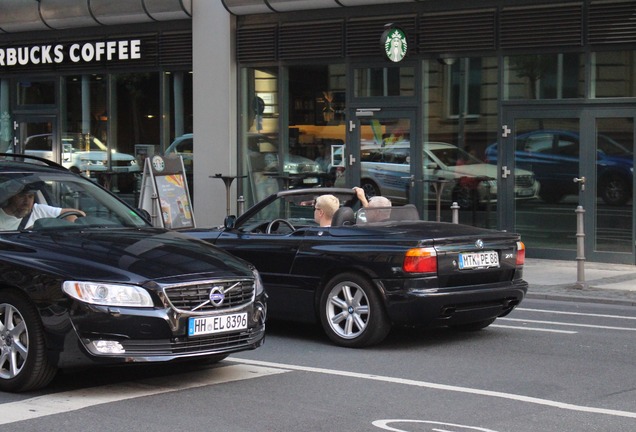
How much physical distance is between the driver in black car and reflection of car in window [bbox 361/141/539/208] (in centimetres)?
1042

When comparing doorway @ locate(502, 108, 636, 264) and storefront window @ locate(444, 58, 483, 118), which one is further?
storefront window @ locate(444, 58, 483, 118)

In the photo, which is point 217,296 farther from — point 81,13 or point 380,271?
point 81,13

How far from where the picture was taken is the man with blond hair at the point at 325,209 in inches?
403

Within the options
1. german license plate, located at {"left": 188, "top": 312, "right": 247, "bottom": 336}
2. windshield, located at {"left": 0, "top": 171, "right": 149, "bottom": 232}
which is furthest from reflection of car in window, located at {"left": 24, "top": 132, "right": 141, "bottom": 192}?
german license plate, located at {"left": 188, "top": 312, "right": 247, "bottom": 336}

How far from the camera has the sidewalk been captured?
1316cm

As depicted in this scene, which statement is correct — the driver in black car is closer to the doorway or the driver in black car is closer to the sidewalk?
the sidewalk

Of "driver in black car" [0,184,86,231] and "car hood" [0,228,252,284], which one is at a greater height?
"driver in black car" [0,184,86,231]

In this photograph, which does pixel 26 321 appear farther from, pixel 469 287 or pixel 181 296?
pixel 469 287

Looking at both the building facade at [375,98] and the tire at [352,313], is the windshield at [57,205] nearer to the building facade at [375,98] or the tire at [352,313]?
the tire at [352,313]

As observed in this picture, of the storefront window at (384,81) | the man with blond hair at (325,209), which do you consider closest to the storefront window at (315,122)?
the storefront window at (384,81)

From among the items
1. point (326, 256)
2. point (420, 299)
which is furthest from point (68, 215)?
point (420, 299)

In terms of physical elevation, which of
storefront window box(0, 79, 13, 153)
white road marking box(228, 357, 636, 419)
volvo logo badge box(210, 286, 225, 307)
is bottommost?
white road marking box(228, 357, 636, 419)

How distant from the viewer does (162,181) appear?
1880 centimetres

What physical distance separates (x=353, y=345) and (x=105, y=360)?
2814 mm
